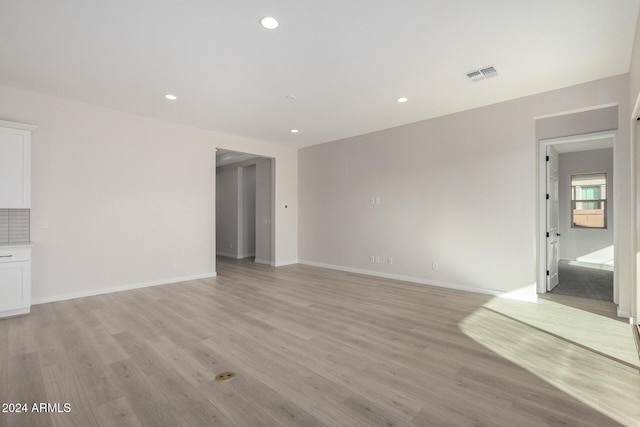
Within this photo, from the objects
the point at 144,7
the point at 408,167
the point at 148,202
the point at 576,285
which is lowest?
the point at 576,285

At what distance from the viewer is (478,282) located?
4812 mm

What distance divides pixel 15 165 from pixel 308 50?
3.98 m

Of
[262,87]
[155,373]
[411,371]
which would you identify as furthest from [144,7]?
[411,371]

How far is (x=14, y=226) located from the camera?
4.02 meters

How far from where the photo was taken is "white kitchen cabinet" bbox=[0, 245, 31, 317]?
11.8 feet

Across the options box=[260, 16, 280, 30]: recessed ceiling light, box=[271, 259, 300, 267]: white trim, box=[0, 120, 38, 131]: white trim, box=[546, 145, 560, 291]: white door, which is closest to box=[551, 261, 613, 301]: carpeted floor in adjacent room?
box=[546, 145, 560, 291]: white door

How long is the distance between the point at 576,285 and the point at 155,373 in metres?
6.58

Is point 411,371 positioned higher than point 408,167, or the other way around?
point 408,167

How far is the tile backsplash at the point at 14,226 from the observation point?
394 centimetres

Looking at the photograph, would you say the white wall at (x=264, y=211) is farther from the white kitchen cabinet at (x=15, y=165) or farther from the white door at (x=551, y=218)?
the white door at (x=551, y=218)

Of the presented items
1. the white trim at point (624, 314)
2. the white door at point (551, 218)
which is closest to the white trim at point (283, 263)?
the white door at point (551, 218)

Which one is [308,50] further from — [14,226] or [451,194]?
[14,226]

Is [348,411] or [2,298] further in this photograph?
[2,298]

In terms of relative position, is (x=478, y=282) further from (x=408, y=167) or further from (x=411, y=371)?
(x=411, y=371)
